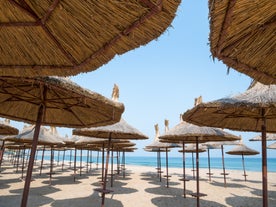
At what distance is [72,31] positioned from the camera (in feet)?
7.14

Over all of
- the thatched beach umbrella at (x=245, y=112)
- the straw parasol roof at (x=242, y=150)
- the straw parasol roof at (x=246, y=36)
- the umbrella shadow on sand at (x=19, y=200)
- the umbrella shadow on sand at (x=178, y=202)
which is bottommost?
the umbrella shadow on sand at (x=178, y=202)

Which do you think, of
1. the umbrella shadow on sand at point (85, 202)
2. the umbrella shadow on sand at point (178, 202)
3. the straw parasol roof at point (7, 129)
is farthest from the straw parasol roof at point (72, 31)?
the umbrella shadow on sand at point (178, 202)

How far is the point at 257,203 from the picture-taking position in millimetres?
9508

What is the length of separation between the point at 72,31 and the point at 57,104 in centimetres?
342

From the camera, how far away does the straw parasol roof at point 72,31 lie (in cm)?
180

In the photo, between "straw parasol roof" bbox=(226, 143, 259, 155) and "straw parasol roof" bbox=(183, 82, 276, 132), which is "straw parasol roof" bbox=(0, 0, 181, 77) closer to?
"straw parasol roof" bbox=(183, 82, 276, 132)

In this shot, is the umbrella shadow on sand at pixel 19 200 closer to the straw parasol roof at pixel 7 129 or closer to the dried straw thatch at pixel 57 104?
the straw parasol roof at pixel 7 129

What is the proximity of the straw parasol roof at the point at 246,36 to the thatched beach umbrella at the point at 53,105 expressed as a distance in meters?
2.39

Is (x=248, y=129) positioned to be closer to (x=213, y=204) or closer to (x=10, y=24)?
(x=213, y=204)

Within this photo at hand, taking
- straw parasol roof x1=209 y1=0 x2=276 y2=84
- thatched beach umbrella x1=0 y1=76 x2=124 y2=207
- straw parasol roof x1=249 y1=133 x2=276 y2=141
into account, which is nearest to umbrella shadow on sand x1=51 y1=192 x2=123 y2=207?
thatched beach umbrella x1=0 y1=76 x2=124 y2=207

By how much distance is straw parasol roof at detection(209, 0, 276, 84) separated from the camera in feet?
5.60

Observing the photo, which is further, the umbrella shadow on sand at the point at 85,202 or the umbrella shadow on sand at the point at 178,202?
Answer: the umbrella shadow on sand at the point at 178,202

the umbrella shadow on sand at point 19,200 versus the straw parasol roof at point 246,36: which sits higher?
the straw parasol roof at point 246,36

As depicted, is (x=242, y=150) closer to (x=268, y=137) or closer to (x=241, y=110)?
(x=268, y=137)
